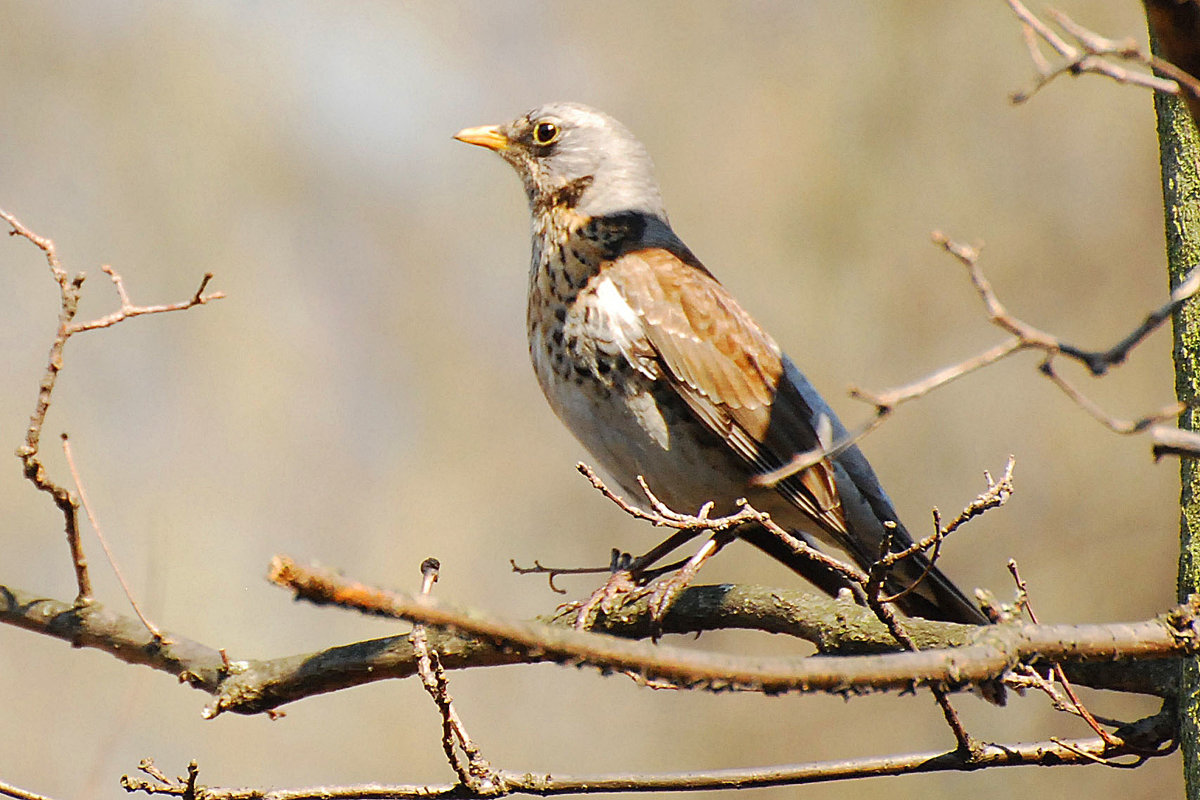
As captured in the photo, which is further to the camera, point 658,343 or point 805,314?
point 805,314

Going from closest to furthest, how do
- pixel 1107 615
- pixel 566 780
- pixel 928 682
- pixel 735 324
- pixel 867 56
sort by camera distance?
pixel 928 682
pixel 566 780
pixel 735 324
pixel 1107 615
pixel 867 56

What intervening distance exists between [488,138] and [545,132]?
0.27 metres

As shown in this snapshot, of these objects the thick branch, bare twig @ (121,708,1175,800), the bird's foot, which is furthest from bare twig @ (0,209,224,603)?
the bird's foot

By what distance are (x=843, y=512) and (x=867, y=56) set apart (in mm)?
7032

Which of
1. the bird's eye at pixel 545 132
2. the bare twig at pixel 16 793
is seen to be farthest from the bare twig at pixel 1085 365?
the bird's eye at pixel 545 132

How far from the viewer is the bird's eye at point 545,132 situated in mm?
5719

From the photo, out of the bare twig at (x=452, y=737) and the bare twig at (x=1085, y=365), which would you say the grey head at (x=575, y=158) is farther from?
the bare twig at (x=1085, y=365)

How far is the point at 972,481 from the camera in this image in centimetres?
898

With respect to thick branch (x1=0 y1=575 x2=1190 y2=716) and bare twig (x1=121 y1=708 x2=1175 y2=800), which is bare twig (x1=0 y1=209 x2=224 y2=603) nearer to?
thick branch (x1=0 y1=575 x2=1190 y2=716)

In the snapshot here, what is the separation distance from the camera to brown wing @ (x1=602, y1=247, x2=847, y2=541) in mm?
4617

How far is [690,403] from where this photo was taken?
4.62 m

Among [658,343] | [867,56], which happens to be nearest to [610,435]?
[658,343]

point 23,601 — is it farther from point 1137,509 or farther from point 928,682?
point 1137,509

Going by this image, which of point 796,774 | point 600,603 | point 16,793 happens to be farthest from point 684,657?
point 600,603
